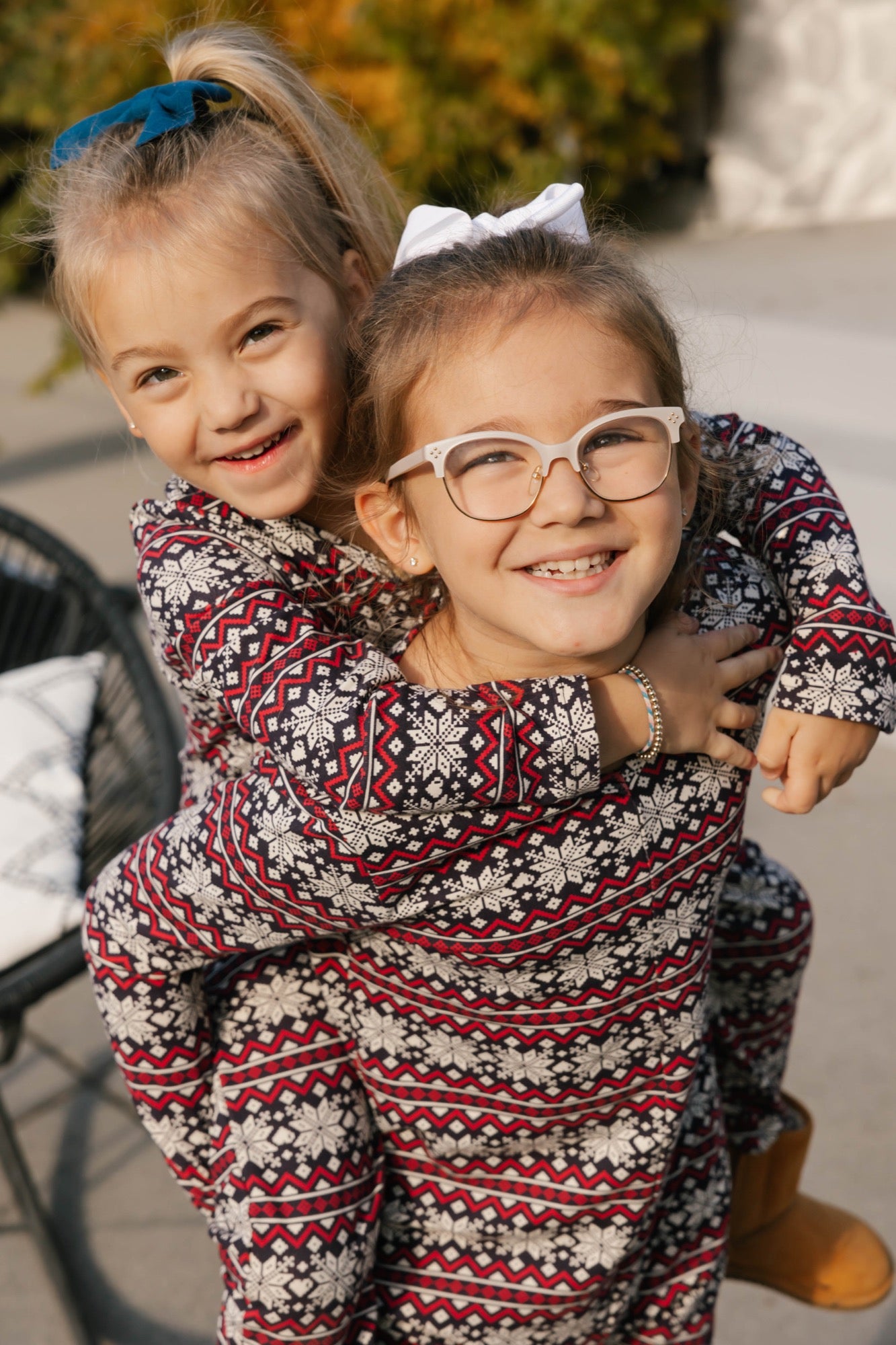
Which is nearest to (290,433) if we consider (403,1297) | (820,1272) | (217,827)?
(217,827)

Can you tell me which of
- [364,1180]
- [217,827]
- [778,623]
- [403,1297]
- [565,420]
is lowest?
[403,1297]

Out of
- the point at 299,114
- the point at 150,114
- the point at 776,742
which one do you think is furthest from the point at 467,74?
the point at 776,742

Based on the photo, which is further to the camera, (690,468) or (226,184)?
(226,184)

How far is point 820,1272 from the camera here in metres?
1.59

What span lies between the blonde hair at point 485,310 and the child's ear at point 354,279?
0.24m

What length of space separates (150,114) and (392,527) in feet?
1.70

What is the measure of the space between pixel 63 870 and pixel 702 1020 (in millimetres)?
1110

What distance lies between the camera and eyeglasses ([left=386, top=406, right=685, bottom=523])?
1.02 meters

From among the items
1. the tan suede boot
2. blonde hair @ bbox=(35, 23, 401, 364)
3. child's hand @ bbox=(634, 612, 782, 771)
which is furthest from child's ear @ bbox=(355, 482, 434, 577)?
the tan suede boot

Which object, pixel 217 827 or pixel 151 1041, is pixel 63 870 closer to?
pixel 151 1041

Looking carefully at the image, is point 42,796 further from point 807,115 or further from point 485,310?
point 807,115

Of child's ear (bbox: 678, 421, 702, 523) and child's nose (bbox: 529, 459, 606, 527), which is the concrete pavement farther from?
child's nose (bbox: 529, 459, 606, 527)

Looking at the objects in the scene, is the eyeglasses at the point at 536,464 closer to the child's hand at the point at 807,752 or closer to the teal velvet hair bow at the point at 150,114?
the child's hand at the point at 807,752

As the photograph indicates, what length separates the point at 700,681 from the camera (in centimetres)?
113
